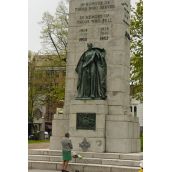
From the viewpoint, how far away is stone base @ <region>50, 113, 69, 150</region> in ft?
56.9

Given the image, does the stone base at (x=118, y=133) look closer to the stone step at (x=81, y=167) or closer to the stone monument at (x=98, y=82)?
the stone monument at (x=98, y=82)

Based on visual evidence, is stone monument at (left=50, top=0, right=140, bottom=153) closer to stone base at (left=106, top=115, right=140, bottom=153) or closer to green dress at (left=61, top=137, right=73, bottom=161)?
stone base at (left=106, top=115, right=140, bottom=153)

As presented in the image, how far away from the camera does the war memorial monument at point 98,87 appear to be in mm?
15969

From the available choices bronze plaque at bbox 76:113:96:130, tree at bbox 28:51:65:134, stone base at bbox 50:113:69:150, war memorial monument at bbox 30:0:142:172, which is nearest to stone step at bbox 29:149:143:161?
war memorial monument at bbox 30:0:142:172

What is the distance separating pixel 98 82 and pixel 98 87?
0.21 m

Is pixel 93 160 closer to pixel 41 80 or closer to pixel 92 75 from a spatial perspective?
pixel 92 75

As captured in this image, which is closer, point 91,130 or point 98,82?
point 91,130

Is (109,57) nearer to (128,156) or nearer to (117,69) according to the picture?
(117,69)

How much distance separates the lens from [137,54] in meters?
29.5

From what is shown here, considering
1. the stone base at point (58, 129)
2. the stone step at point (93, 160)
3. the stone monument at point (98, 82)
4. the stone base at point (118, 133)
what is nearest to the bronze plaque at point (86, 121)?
the stone monument at point (98, 82)

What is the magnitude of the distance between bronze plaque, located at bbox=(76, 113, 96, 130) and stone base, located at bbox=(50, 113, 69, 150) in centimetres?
105

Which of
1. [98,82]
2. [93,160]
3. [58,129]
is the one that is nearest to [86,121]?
[98,82]

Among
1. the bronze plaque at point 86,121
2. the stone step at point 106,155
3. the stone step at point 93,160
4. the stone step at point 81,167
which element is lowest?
the stone step at point 81,167

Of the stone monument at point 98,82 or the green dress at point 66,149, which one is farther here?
the stone monument at point 98,82
